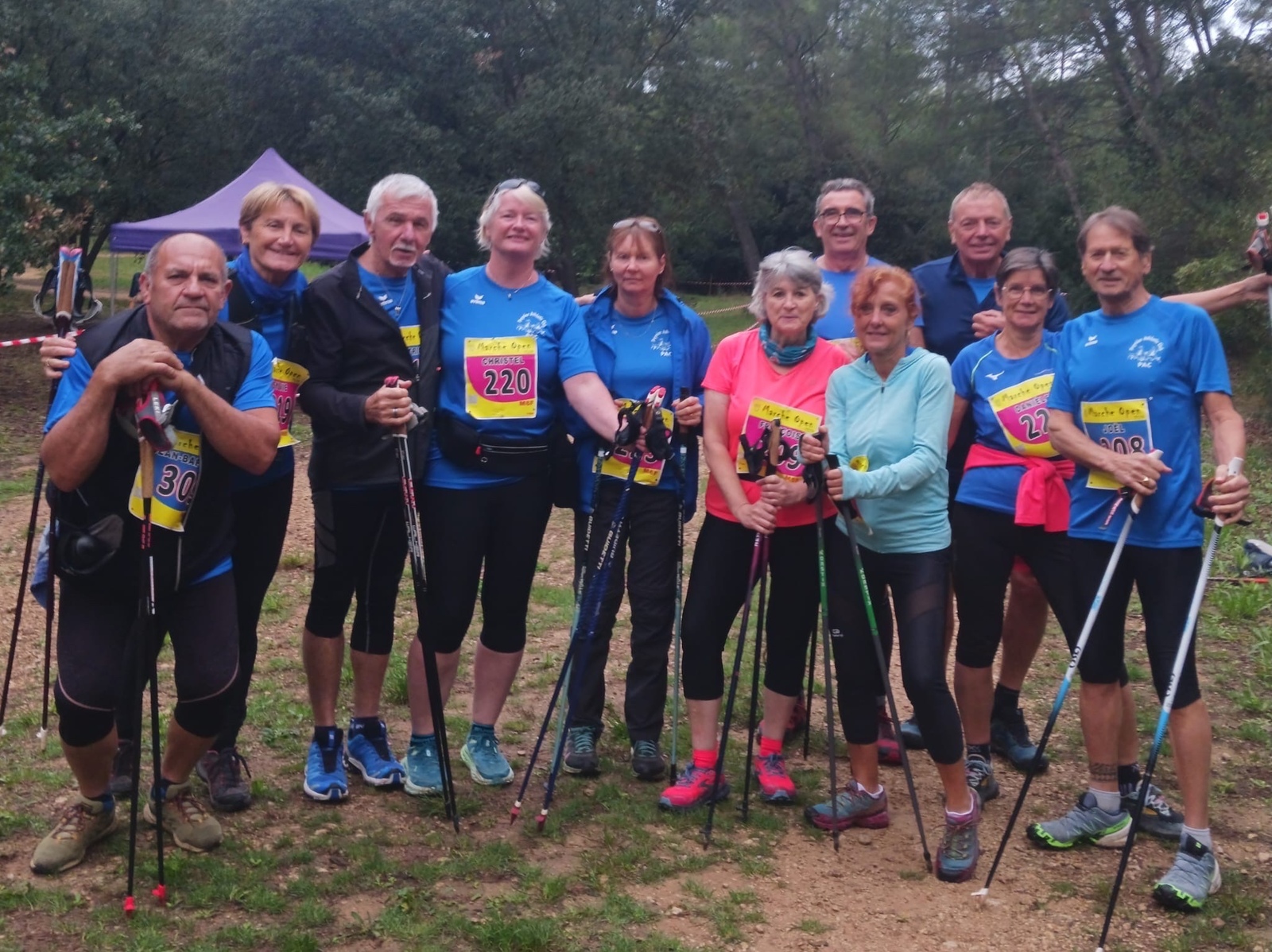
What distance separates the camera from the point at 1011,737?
4746 mm

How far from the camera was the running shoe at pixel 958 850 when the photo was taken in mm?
3676

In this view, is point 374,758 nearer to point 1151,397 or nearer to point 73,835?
point 73,835

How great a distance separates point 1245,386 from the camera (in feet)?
47.7

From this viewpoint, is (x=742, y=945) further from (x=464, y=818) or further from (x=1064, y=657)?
(x=1064, y=657)

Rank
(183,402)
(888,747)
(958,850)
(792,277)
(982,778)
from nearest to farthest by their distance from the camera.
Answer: (183,402)
(958,850)
(792,277)
(982,778)
(888,747)

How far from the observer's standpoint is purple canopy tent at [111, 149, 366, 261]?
13.8 m

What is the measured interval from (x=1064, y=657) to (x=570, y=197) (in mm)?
17144

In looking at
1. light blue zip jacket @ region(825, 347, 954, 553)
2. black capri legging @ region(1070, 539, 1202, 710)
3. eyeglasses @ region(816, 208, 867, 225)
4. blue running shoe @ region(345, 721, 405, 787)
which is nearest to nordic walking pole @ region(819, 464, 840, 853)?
light blue zip jacket @ region(825, 347, 954, 553)

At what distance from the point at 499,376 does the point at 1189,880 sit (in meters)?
2.62

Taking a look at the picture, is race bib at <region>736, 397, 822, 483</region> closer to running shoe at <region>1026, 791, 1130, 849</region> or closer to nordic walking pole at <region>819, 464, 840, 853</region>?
nordic walking pole at <region>819, 464, 840, 853</region>

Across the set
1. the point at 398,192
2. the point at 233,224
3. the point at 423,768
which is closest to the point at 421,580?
the point at 423,768

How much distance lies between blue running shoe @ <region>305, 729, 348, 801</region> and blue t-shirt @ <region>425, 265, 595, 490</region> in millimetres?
1029

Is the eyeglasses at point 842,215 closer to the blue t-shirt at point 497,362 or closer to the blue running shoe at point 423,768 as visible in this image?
the blue t-shirt at point 497,362

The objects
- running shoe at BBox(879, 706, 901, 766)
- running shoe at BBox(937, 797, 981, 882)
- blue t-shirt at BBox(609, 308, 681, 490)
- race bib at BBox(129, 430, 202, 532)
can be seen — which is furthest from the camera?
running shoe at BBox(879, 706, 901, 766)
